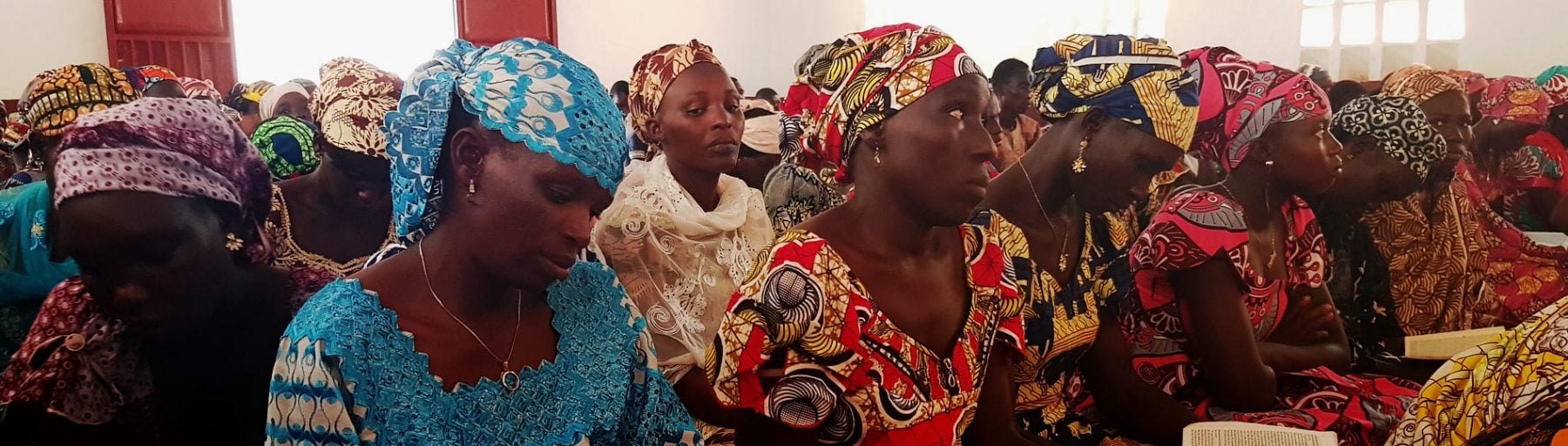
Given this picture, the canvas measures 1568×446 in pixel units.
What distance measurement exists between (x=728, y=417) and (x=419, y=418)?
804 millimetres

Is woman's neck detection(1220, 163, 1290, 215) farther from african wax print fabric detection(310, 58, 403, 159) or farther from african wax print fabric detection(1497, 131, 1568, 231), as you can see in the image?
african wax print fabric detection(310, 58, 403, 159)

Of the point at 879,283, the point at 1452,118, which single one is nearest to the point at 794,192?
the point at 879,283

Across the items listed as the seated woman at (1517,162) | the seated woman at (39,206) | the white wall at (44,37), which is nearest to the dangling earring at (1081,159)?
the seated woman at (39,206)

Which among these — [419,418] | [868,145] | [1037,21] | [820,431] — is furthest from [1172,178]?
[1037,21]

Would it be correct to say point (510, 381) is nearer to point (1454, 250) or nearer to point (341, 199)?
point (341, 199)

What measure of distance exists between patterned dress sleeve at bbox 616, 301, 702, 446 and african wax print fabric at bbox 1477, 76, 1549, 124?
400 centimetres

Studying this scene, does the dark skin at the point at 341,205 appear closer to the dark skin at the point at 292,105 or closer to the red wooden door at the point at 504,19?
the dark skin at the point at 292,105

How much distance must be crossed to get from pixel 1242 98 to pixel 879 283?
1.41 m

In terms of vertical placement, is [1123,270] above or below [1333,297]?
above

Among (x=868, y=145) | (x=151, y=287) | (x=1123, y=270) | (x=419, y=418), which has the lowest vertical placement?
(x=1123, y=270)

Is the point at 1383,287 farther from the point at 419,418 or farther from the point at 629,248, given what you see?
the point at 419,418

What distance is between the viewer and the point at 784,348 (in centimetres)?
199

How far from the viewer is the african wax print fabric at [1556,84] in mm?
4320

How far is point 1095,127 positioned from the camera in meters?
2.56
